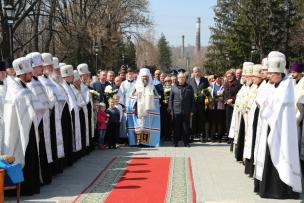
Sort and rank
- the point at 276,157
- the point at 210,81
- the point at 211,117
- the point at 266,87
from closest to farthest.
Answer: the point at 276,157
the point at 266,87
the point at 211,117
the point at 210,81

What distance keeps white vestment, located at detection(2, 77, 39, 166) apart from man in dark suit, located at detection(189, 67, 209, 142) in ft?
26.0

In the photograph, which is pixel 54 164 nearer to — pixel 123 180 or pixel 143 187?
pixel 123 180

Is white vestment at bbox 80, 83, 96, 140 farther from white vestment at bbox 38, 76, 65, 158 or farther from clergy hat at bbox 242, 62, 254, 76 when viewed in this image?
clergy hat at bbox 242, 62, 254, 76

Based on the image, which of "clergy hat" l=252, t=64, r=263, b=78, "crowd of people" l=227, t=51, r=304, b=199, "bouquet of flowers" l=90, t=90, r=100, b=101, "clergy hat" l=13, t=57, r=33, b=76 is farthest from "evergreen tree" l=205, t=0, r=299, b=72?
"clergy hat" l=13, t=57, r=33, b=76

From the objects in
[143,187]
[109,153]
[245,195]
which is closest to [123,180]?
[143,187]

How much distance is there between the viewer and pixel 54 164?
10102 millimetres

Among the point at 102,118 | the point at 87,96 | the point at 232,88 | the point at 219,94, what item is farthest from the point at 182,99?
the point at 87,96

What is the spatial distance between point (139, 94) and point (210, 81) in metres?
3.20

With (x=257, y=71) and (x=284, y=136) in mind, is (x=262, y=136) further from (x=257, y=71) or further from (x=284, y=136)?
(x=257, y=71)

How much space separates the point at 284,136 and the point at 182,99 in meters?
6.73

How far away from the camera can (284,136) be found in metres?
8.07

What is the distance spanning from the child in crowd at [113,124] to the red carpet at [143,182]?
2.24m

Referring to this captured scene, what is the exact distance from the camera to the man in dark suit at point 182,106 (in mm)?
14688

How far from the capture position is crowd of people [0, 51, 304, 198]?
8219mm
